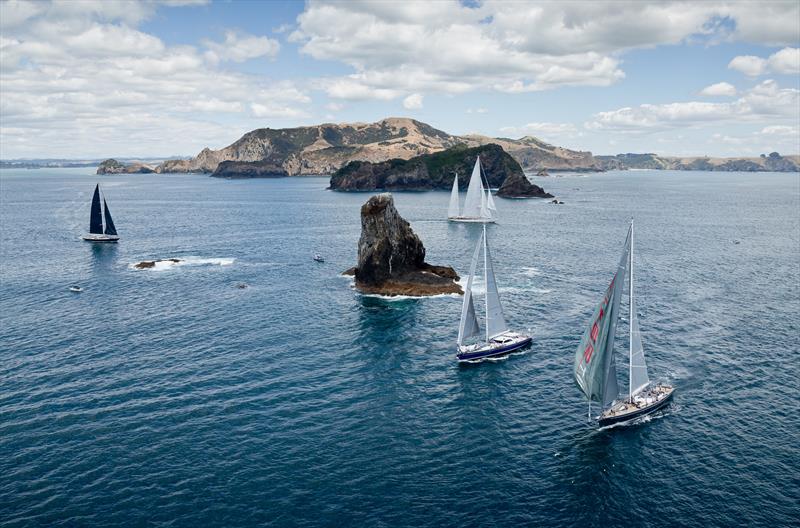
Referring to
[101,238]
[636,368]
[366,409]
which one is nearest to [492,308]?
[636,368]

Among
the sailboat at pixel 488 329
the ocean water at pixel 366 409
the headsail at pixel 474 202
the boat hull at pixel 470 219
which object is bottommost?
the ocean water at pixel 366 409

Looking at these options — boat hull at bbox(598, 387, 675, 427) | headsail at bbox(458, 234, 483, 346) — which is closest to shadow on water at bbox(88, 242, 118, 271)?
headsail at bbox(458, 234, 483, 346)

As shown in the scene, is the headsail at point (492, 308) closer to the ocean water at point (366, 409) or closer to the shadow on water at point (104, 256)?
the ocean water at point (366, 409)

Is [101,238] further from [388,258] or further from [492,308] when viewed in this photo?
[492,308]

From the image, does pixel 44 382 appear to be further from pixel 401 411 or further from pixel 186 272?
pixel 186 272

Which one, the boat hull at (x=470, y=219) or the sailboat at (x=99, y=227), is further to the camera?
the boat hull at (x=470, y=219)

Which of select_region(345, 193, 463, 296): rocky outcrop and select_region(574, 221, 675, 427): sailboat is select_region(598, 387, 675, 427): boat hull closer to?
select_region(574, 221, 675, 427): sailboat

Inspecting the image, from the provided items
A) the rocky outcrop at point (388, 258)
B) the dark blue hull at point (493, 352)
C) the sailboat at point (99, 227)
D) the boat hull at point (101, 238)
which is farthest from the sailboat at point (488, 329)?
the sailboat at point (99, 227)
